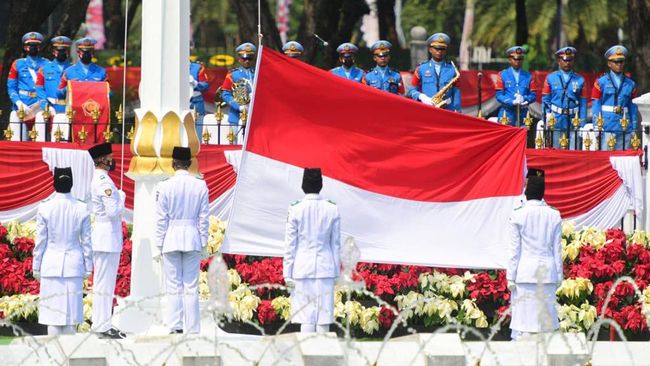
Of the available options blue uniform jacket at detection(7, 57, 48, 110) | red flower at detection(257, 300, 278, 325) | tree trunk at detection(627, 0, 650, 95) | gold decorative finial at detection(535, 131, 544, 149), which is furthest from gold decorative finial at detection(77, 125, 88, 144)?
tree trunk at detection(627, 0, 650, 95)

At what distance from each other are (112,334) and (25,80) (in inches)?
329

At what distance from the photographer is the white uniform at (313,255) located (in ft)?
49.4

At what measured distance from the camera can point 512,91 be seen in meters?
23.0

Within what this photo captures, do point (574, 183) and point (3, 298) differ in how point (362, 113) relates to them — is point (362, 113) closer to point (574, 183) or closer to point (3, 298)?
point (3, 298)

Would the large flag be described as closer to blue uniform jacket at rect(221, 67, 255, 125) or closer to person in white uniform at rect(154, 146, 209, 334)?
person in white uniform at rect(154, 146, 209, 334)

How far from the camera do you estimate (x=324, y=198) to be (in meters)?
15.7

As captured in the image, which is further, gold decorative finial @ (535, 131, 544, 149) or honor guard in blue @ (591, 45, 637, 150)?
honor guard in blue @ (591, 45, 637, 150)

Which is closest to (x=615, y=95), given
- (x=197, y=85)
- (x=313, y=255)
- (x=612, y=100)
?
(x=612, y=100)

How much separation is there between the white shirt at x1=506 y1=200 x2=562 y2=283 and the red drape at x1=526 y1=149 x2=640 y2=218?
4.87 m

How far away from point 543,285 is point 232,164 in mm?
5596

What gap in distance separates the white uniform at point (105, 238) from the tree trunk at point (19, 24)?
10.9 meters

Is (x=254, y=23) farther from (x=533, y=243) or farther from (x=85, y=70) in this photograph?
(x=533, y=243)

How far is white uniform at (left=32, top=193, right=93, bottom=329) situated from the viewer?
15.2m

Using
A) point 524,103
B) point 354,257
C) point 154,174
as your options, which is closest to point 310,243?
point 354,257
